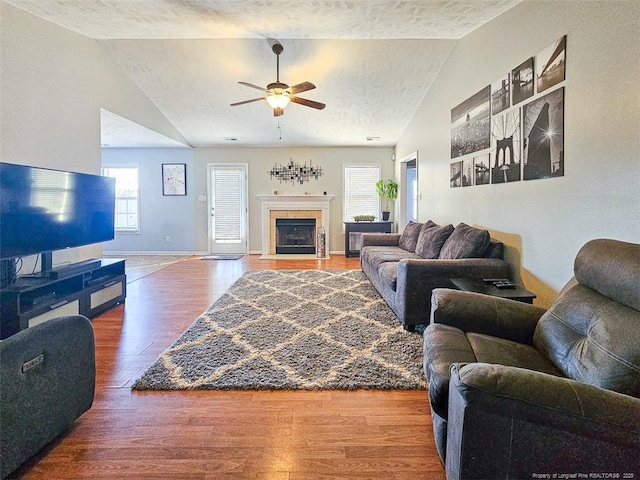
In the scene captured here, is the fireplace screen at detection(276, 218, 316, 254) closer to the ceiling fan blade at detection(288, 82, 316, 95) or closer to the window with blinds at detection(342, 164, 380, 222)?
the window with blinds at detection(342, 164, 380, 222)

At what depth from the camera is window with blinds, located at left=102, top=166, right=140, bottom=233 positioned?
26.1 feet

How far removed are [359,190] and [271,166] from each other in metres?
2.08

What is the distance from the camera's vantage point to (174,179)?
26.0 ft

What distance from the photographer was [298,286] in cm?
471

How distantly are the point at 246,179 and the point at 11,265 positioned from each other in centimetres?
547

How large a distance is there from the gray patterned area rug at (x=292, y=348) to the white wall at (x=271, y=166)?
409 cm

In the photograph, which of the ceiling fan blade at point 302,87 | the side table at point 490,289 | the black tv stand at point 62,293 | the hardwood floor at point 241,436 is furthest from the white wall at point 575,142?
the black tv stand at point 62,293

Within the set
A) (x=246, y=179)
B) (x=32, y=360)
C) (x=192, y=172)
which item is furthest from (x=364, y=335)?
(x=192, y=172)

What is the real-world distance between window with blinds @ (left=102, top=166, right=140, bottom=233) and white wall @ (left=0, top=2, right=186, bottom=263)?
3491mm

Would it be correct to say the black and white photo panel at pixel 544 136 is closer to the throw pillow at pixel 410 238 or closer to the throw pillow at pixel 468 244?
the throw pillow at pixel 468 244

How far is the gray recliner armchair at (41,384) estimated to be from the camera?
140cm

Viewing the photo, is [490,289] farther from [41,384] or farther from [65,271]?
[65,271]

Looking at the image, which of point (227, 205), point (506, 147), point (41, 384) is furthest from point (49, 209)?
point (227, 205)

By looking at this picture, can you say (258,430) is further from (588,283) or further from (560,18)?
(560,18)
